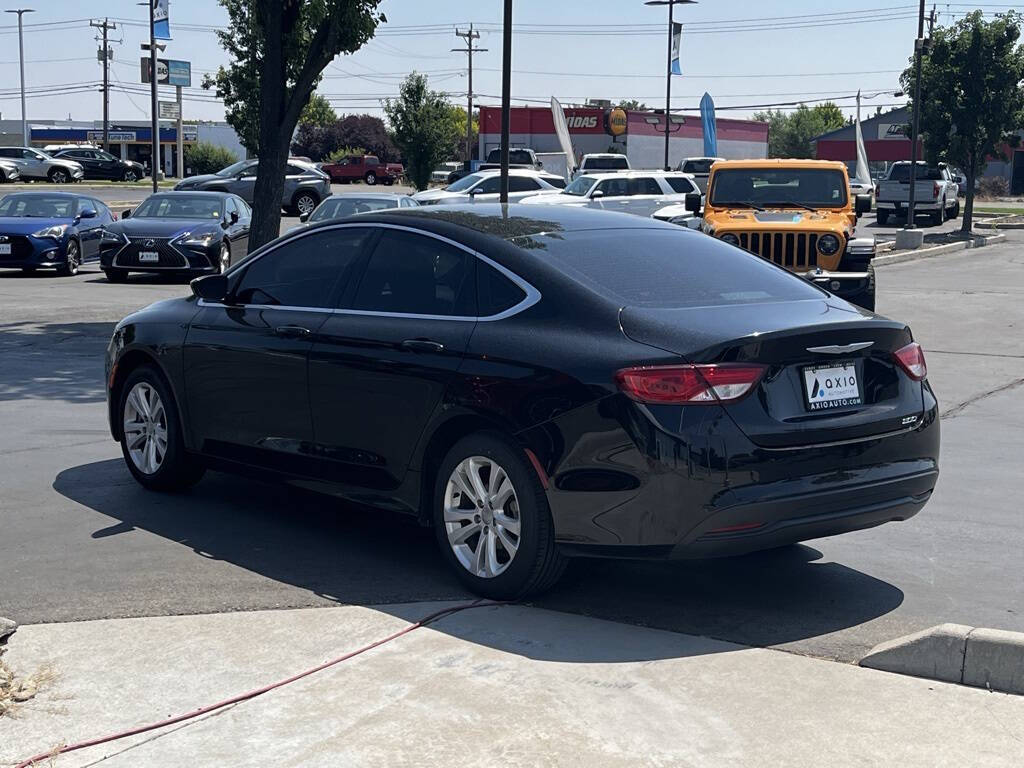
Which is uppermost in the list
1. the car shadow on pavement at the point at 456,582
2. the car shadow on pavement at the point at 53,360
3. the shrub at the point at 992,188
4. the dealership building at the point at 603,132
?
the dealership building at the point at 603,132

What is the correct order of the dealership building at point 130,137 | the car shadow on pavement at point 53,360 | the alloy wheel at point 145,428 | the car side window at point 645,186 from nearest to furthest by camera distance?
1. the alloy wheel at point 145,428
2. the car shadow on pavement at point 53,360
3. the car side window at point 645,186
4. the dealership building at point 130,137

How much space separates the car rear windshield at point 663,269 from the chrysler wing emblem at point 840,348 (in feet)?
1.65

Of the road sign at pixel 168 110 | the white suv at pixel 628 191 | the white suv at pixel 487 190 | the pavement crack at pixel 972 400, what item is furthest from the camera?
the road sign at pixel 168 110

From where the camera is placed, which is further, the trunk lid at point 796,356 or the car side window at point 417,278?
the car side window at point 417,278

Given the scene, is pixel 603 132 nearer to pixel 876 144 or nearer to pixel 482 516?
pixel 876 144

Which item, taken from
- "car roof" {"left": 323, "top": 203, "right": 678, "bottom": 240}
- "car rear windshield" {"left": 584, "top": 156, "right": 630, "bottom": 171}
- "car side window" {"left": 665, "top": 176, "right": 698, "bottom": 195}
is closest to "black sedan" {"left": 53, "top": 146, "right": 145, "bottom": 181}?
"car rear windshield" {"left": 584, "top": 156, "right": 630, "bottom": 171}

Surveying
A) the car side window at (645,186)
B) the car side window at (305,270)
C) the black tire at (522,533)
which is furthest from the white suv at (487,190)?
the black tire at (522,533)

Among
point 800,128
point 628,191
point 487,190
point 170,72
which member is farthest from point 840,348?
point 800,128

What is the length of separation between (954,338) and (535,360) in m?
11.5

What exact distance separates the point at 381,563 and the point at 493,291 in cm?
145

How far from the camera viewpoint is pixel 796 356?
552 centimetres

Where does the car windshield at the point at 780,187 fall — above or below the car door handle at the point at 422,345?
above

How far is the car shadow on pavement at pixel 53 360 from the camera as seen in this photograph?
1153 centimetres

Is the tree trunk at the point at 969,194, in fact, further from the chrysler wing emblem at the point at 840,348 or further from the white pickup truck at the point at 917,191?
the chrysler wing emblem at the point at 840,348
